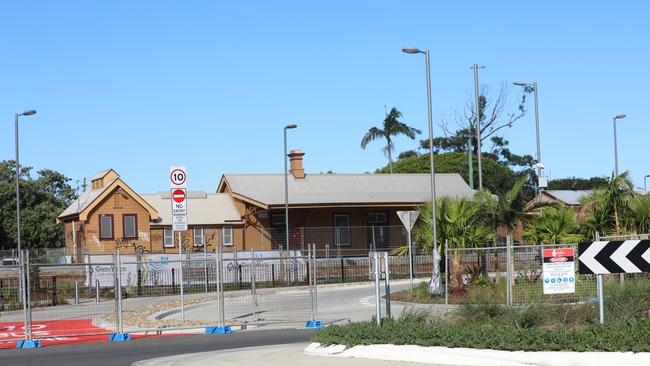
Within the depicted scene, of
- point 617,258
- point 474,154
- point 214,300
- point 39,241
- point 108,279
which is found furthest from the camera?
point 474,154

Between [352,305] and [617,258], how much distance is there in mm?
16501

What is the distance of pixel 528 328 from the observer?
15.8 m

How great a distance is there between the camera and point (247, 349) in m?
18.7

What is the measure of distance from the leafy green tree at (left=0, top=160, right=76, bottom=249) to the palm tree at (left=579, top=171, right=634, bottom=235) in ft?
186

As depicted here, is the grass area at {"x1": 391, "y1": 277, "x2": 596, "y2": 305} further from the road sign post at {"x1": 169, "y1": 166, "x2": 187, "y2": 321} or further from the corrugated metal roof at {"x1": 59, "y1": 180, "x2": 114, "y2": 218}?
the corrugated metal roof at {"x1": 59, "y1": 180, "x2": 114, "y2": 218}

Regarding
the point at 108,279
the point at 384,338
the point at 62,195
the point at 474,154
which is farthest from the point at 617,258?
the point at 62,195

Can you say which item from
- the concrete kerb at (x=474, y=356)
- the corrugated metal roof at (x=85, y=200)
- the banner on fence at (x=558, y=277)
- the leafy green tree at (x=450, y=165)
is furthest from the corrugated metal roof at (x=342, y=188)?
the concrete kerb at (x=474, y=356)

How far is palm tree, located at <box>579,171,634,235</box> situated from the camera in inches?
1303

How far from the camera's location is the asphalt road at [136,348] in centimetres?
1788

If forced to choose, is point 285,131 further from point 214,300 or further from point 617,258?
point 617,258

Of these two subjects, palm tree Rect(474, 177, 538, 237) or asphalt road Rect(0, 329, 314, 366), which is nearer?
asphalt road Rect(0, 329, 314, 366)

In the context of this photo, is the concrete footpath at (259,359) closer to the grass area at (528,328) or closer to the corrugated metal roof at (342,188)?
the grass area at (528,328)

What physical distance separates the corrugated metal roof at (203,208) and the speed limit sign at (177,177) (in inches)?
1351

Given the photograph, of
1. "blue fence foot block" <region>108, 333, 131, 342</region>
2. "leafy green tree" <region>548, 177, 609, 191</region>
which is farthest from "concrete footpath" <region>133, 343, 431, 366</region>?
"leafy green tree" <region>548, 177, 609, 191</region>
